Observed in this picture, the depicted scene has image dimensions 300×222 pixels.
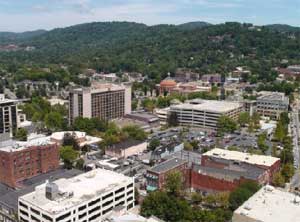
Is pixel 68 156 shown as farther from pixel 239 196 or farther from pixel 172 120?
pixel 172 120

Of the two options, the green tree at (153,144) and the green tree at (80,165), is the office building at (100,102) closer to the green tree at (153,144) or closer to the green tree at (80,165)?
the green tree at (153,144)

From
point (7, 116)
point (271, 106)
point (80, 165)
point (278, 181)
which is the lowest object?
point (80, 165)

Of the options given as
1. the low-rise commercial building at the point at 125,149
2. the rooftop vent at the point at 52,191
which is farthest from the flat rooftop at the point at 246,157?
the rooftop vent at the point at 52,191

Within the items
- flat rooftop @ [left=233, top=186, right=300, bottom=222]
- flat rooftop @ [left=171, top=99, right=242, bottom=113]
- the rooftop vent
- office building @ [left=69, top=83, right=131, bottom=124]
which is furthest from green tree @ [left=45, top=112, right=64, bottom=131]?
flat rooftop @ [left=233, top=186, right=300, bottom=222]

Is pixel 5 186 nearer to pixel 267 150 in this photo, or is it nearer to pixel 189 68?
pixel 267 150

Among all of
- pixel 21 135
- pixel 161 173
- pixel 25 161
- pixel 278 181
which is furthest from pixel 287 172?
pixel 21 135

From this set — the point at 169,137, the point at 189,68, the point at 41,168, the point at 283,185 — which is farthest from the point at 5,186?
the point at 189,68
